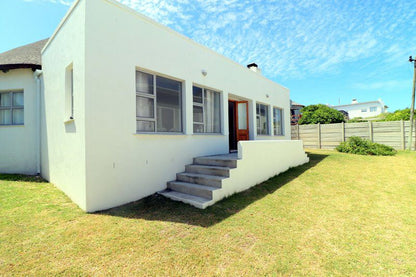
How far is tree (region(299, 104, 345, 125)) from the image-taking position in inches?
796

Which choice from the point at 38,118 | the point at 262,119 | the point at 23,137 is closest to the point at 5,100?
the point at 23,137

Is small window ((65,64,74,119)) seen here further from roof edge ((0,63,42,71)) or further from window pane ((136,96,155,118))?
roof edge ((0,63,42,71))

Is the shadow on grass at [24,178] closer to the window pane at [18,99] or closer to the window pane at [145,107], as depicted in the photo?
the window pane at [18,99]

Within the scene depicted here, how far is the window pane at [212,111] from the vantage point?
691cm

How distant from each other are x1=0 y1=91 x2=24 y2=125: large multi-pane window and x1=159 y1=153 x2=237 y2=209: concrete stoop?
693 cm

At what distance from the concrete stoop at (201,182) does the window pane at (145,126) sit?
60.3 inches

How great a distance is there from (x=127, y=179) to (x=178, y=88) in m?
3.11

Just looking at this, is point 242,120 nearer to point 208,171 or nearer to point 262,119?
point 262,119

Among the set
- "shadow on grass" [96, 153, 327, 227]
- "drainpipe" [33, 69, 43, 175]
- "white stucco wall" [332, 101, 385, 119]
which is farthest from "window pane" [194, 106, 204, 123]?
"white stucco wall" [332, 101, 385, 119]

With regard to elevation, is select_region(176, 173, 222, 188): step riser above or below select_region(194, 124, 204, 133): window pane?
below

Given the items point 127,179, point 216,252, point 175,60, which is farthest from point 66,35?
point 216,252

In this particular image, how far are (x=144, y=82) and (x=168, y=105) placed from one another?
93cm

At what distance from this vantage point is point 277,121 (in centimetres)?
1144

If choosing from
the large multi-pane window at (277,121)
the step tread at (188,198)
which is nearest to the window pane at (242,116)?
the large multi-pane window at (277,121)
